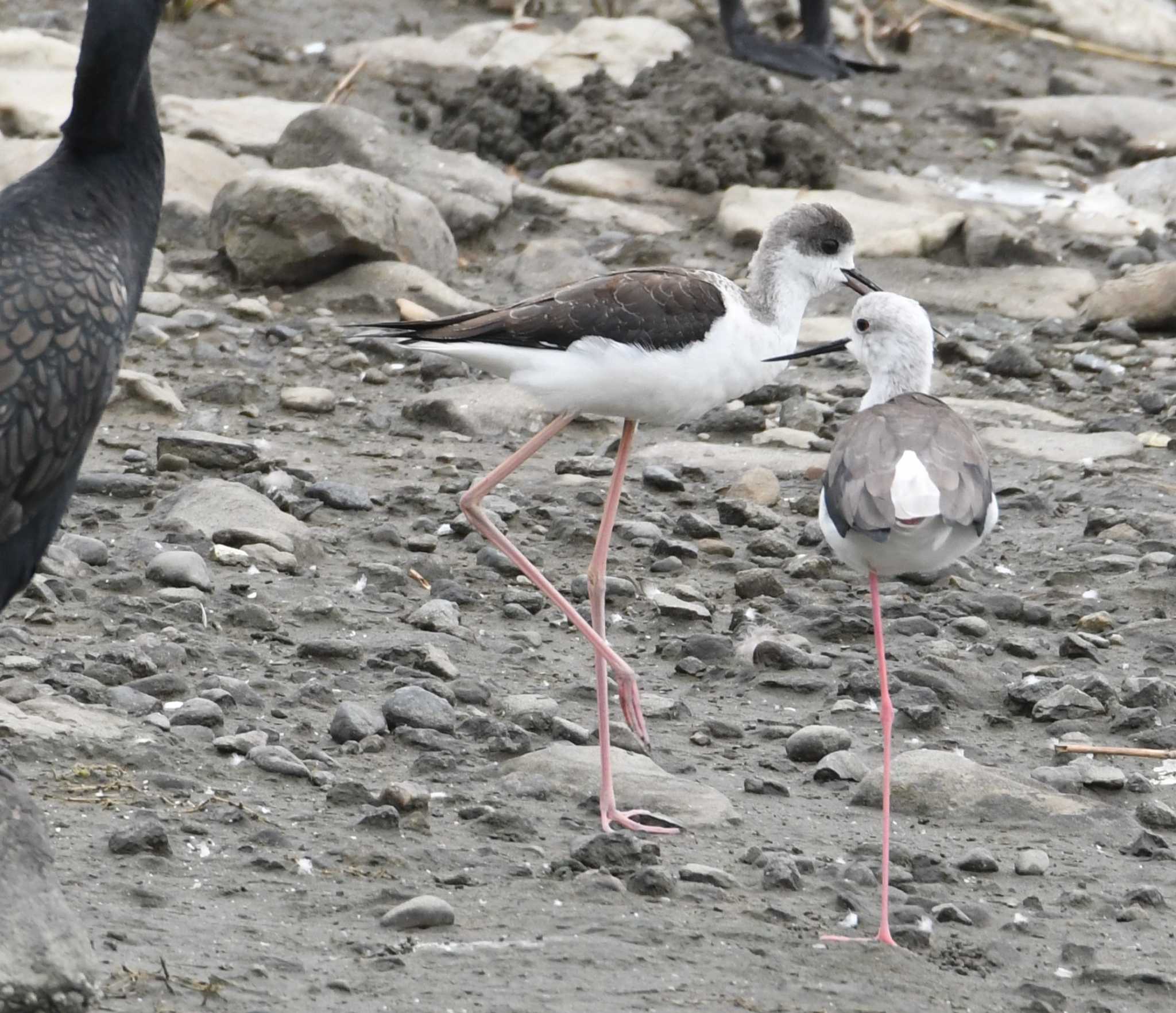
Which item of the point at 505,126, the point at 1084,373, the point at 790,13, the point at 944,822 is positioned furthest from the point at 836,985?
the point at 790,13

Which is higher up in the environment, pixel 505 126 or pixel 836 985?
pixel 836 985

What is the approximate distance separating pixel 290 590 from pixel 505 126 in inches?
223

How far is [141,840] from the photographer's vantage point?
4.31 meters

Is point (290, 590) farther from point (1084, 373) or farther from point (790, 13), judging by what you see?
point (790, 13)

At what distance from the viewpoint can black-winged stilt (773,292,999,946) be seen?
463 cm

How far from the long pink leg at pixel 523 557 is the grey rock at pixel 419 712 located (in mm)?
466

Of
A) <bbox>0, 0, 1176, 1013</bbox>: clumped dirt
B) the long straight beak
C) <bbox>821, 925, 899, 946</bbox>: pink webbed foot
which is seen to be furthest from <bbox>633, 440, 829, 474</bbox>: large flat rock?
<bbox>821, 925, 899, 946</bbox>: pink webbed foot

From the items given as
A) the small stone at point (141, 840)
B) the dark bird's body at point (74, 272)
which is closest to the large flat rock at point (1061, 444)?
the dark bird's body at point (74, 272)

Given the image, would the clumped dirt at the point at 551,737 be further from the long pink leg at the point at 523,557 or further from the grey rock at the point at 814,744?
the long pink leg at the point at 523,557

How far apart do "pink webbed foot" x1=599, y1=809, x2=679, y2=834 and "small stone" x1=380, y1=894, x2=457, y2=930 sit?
0.76 m

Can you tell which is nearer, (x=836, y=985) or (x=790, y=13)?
(x=836, y=985)

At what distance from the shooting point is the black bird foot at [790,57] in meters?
12.9

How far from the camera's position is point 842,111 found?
42.1ft

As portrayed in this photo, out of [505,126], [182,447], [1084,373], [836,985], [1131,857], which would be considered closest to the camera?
[836,985]
